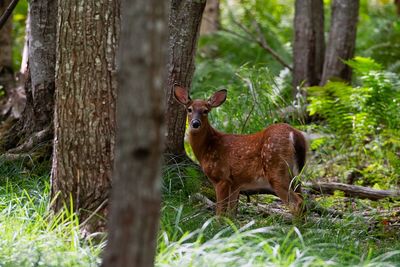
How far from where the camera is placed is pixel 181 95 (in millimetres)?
6797

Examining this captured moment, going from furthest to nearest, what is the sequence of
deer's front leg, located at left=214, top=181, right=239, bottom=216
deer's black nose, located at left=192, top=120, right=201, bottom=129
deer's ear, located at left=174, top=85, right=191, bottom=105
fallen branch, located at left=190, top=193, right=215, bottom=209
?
deer's black nose, located at left=192, top=120, right=201, bottom=129
deer's ear, located at left=174, top=85, right=191, bottom=105
fallen branch, located at left=190, top=193, right=215, bottom=209
deer's front leg, located at left=214, top=181, right=239, bottom=216

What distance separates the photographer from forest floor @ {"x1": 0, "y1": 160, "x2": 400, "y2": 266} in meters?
4.39

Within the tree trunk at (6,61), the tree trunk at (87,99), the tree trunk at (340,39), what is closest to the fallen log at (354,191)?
the tree trunk at (87,99)

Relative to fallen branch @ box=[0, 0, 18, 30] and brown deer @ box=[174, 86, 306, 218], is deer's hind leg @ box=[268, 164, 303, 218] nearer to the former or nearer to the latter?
brown deer @ box=[174, 86, 306, 218]

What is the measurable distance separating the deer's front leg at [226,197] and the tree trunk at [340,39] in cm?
359

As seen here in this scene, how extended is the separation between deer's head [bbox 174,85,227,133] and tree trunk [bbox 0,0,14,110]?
3.76 m

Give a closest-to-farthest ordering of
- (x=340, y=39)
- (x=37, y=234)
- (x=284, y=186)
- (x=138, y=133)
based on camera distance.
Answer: (x=138, y=133)
(x=37, y=234)
(x=284, y=186)
(x=340, y=39)

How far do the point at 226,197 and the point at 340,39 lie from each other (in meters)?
4.08

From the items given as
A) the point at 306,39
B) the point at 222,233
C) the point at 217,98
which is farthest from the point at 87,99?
the point at 306,39

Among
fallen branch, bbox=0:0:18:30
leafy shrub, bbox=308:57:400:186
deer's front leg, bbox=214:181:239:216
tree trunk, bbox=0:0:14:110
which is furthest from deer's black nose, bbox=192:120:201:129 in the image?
tree trunk, bbox=0:0:14:110

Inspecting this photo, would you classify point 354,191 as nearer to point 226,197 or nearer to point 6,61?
point 226,197

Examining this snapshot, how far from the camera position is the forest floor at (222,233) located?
439 centimetres

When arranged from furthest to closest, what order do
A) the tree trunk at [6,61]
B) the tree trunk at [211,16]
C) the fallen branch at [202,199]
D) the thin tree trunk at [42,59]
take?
the tree trunk at [211,16], the tree trunk at [6,61], the thin tree trunk at [42,59], the fallen branch at [202,199]

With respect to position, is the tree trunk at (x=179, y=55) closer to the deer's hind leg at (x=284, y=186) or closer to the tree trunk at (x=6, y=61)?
the deer's hind leg at (x=284, y=186)
